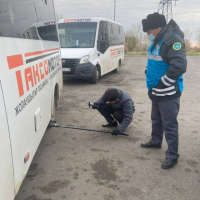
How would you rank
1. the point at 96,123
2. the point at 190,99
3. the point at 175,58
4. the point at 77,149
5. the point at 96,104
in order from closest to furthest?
the point at 175,58 → the point at 77,149 → the point at 96,104 → the point at 96,123 → the point at 190,99

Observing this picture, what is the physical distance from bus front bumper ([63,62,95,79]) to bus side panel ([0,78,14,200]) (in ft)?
24.3

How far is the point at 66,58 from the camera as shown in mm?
8984

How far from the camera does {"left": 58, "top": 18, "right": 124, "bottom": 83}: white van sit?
899 cm

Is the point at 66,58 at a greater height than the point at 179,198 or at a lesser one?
greater

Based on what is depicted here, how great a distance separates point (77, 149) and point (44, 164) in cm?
64

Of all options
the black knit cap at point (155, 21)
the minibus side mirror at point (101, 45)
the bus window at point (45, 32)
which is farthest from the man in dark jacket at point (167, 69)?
the minibus side mirror at point (101, 45)

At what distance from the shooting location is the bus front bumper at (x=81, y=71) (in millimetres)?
8985

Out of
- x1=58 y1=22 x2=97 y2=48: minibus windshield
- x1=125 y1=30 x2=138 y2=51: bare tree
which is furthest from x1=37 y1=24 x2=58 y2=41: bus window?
x1=125 y1=30 x2=138 y2=51: bare tree

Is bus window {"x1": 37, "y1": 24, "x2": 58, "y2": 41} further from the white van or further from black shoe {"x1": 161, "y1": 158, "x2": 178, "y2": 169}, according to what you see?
the white van

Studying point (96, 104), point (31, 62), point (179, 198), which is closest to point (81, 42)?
point (96, 104)

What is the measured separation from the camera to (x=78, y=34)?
961 centimetres

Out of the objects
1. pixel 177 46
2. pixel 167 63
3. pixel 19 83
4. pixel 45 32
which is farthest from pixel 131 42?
pixel 19 83

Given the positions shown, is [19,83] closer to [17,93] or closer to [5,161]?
[17,93]

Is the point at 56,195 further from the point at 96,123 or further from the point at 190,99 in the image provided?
the point at 190,99
